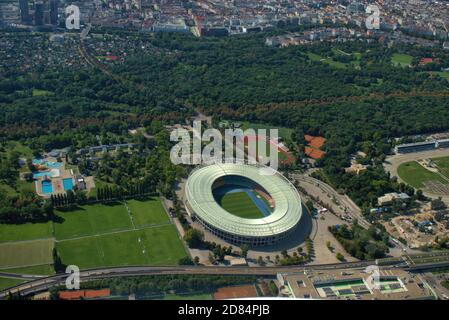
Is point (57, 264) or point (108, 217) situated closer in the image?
point (57, 264)

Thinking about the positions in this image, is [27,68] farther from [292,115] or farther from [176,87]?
[292,115]

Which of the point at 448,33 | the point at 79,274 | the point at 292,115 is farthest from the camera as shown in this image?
the point at 448,33

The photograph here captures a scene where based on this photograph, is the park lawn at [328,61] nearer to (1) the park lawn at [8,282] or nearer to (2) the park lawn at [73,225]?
(2) the park lawn at [73,225]

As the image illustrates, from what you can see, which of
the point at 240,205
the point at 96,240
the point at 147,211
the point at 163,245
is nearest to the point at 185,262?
the point at 163,245

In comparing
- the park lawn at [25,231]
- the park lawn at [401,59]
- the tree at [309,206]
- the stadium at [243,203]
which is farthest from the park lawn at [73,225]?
the park lawn at [401,59]

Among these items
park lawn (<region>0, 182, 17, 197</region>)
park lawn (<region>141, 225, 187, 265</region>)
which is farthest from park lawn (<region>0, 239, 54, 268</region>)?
park lawn (<region>0, 182, 17, 197</region>)

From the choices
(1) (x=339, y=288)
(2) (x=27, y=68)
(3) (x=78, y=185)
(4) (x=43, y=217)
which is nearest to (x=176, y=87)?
(2) (x=27, y=68)

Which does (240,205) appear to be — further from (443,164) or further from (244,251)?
(443,164)
